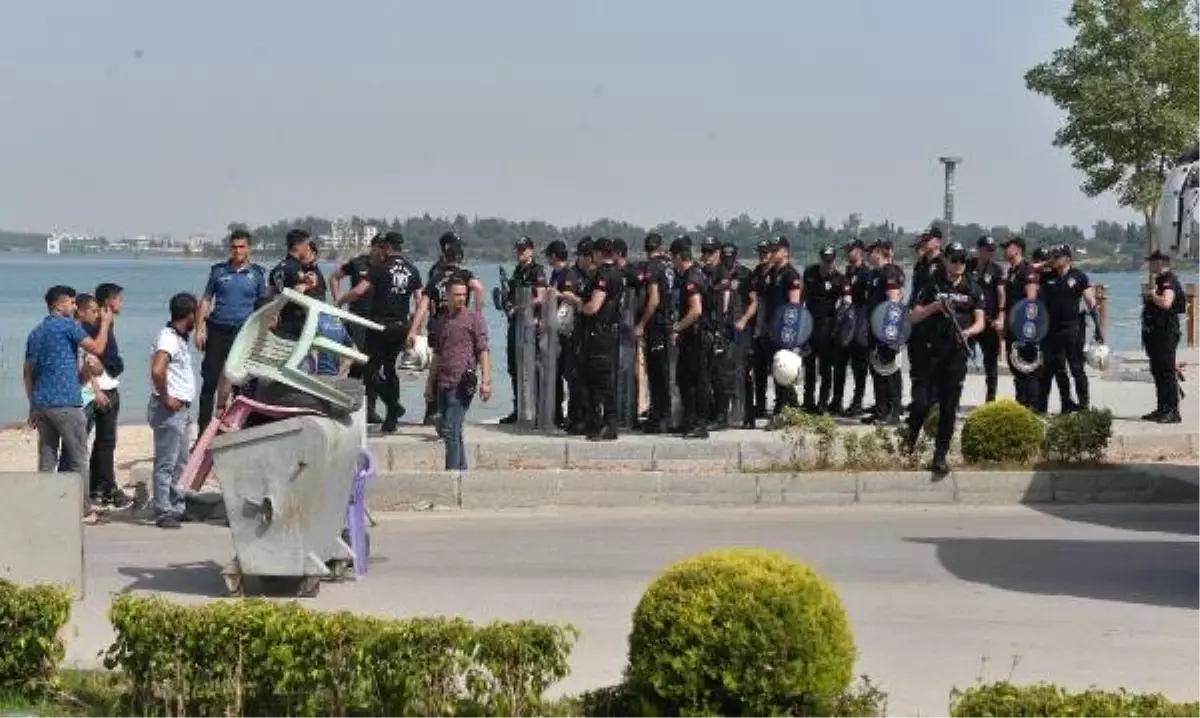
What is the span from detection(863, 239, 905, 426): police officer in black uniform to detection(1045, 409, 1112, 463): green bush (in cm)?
331

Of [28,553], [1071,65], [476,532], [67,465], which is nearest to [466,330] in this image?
[476,532]

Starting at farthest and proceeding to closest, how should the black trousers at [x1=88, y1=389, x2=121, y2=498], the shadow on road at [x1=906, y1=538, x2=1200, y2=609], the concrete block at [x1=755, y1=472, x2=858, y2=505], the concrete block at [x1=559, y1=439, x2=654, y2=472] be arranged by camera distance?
the concrete block at [x1=559, y1=439, x2=654, y2=472], the black trousers at [x1=88, y1=389, x2=121, y2=498], the concrete block at [x1=755, y1=472, x2=858, y2=505], the shadow on road at [x1=906, y1=538, x2=1200, y2=609]

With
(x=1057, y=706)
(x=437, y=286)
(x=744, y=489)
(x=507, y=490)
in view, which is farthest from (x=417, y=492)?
Answer: (x=1057, y=706)

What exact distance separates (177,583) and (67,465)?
2624 millimetres

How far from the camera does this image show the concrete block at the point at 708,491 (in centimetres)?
1504

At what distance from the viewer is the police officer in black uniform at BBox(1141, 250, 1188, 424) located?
18.5 metres

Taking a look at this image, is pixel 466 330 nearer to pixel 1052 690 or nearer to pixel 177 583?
pixel 177 583

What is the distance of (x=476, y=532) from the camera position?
45.3 feet

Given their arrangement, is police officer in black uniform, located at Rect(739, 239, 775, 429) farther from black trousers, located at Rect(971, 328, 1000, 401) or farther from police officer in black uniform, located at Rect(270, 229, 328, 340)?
police officer in black uniform, located at Rect(270, 229, 328, 340)

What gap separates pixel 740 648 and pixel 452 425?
8.00 metres

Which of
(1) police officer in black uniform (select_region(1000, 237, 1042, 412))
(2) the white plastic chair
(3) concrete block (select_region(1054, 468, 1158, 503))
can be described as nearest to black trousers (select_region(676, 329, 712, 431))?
(1) police officer in black uniform (select_region(1000, 237, 1042, 412))

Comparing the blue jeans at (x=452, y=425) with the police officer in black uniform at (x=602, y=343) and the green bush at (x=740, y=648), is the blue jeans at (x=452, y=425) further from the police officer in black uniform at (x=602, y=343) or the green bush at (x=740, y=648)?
the green bush at (x=740, y=648)

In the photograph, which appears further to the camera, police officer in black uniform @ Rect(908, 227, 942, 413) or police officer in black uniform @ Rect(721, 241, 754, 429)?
police officer in black uniform @ Rect(721, 241, 754, 429)

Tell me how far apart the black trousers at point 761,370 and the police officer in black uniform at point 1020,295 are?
2.32 m
